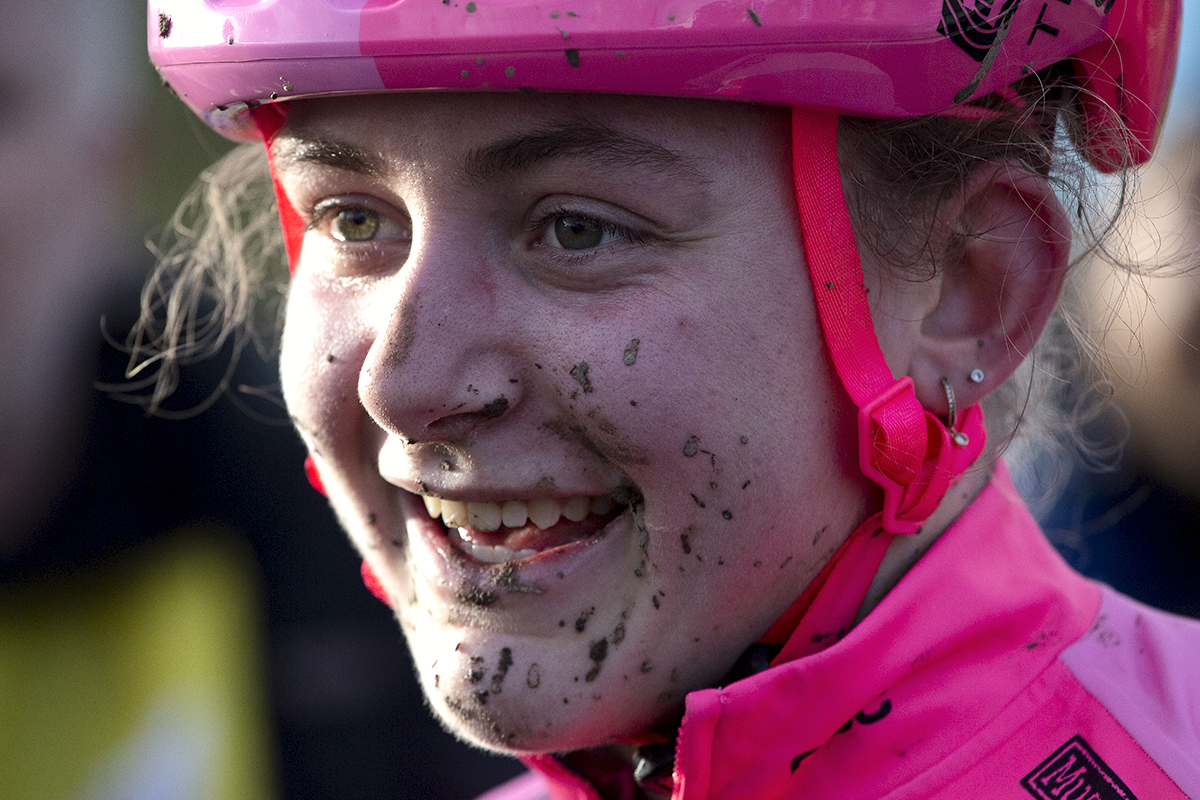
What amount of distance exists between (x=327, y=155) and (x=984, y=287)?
36.6 inches

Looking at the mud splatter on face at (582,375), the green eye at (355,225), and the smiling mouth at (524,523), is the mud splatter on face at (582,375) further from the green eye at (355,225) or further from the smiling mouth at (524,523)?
the green eye at (355,225)

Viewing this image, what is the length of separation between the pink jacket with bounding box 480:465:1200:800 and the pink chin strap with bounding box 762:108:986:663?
0.22ft

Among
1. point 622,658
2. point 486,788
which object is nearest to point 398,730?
point 486,788

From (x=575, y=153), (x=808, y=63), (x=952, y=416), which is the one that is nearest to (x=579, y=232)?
(x=575, y=153)

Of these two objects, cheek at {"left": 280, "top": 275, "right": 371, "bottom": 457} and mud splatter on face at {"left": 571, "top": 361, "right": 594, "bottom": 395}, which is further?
cheek at {"left": 280, "top": 275, "right": 371, "bottom": 457}

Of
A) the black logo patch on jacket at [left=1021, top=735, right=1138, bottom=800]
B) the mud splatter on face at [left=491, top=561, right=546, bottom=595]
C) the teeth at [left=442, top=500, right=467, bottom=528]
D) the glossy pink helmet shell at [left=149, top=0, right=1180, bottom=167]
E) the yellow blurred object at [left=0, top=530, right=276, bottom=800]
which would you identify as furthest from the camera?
the yellow blurred object at [left=0, top=530, right=276, bottom=800]

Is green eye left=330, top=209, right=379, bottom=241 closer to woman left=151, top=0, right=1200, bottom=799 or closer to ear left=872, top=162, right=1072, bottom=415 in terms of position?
woman left=151, top=0, right=1200, bottom=799

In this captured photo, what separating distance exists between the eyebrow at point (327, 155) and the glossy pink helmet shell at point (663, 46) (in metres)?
0.09

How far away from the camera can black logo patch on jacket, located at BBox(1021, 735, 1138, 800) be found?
135cm

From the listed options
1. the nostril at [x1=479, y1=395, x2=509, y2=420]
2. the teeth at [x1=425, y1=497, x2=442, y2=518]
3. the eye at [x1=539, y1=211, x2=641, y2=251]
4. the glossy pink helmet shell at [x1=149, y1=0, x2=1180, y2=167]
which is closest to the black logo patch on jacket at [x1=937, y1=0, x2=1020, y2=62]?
the glossy pink helmet shell at [x1=149, y1=0, x2=1180, y2=167]

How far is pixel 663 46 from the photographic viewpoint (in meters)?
1.23

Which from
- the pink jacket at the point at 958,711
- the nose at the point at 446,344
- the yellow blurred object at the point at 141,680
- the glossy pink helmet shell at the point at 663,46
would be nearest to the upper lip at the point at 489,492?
the nose at the point at 446,344

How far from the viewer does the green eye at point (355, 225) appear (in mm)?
1570

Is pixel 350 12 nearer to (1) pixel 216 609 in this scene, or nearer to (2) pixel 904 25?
(2) pixel 904 25
